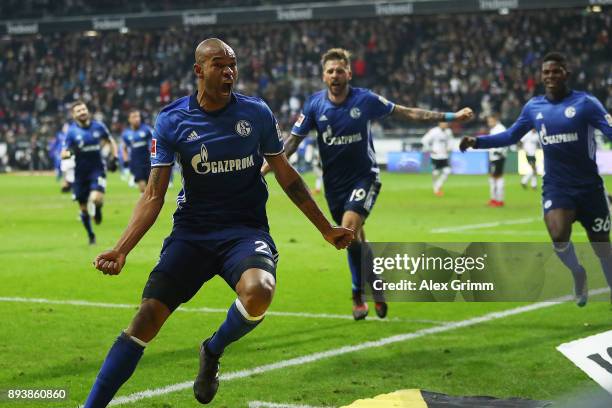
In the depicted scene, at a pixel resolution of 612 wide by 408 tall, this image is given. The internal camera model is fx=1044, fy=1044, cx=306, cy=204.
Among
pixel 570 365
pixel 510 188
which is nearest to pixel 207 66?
pixel 570 365

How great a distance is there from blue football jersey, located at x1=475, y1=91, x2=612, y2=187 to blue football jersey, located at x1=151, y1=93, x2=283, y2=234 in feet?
14.4

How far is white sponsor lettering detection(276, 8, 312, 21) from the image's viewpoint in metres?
52.2

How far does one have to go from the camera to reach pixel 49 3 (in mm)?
61500

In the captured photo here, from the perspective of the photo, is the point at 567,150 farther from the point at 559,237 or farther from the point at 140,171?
the point at 140,171

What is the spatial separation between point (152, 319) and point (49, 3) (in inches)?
2323

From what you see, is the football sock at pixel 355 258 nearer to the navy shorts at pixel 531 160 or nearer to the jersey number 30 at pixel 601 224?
the jersey number 30 at pixel 601 224

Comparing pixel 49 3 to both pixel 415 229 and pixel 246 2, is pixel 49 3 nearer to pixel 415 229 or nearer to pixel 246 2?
pixel 246 2

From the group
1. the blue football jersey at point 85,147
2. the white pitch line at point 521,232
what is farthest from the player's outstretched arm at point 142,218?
the white pitch line at point 521,232

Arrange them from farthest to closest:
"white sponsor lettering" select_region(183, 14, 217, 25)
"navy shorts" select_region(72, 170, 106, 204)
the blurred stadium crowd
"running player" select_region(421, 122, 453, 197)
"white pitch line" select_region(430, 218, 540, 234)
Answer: "white sponsor lettering" select_region(183, 14, 217, 25)
the blurred stadium crowd
"running player" select_region(421, 122, 453, 197)
"white pitch line" select_region(430, 218, 540, 234)
"navy shorts" select_region(72, 170, 106, 204)

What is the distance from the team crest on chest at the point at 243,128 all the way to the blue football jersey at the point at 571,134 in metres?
4.61

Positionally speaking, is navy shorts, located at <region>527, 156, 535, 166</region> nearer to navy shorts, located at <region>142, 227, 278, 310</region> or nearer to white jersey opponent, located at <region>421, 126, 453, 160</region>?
white jersey opponent, located at <region>421, 126, 453, 160</region>

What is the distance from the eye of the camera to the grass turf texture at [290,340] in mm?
6926

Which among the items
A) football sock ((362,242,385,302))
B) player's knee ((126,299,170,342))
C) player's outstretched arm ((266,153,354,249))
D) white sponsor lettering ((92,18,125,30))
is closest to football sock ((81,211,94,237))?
football sock ((362,242,385,302))

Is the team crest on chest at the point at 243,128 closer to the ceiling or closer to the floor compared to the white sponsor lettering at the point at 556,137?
closer to the ceiling
